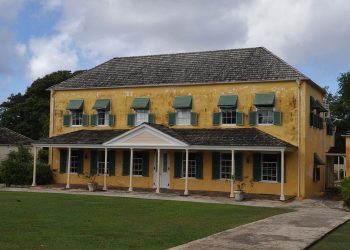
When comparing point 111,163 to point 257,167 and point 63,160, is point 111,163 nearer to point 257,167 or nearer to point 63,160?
point 63,160

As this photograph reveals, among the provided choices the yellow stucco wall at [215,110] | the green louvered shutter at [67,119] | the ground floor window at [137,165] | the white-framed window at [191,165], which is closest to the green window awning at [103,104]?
the yellow stucco wall at [215,110]

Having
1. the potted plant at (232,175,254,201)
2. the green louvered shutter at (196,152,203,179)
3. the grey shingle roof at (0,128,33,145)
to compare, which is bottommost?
the potted plant at (232,175,254,201)

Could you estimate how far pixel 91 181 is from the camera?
2703 centimetres

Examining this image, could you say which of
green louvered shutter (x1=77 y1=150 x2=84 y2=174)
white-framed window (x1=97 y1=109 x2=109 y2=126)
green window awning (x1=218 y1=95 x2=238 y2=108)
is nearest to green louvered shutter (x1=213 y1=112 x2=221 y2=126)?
green window awning (x1=218 y1=95 x2=238 y2=108)

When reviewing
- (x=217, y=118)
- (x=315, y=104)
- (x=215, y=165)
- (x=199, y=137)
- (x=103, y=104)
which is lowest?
(x=215, y=165)

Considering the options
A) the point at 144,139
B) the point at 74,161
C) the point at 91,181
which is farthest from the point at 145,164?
the point at 74,161

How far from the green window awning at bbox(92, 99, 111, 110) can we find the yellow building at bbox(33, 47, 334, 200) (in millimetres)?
56

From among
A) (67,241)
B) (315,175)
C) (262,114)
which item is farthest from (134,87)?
(67,241)

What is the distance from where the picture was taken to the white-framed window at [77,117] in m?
30.2

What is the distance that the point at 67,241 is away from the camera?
10336 millimetres

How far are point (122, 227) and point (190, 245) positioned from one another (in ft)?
9.86

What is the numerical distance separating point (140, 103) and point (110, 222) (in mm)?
14879

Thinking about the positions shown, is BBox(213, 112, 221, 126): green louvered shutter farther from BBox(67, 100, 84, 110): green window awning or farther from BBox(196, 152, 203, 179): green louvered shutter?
BBox(67, 100, 84, 110): green window awning

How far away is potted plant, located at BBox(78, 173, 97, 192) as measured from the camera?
26375 mm
